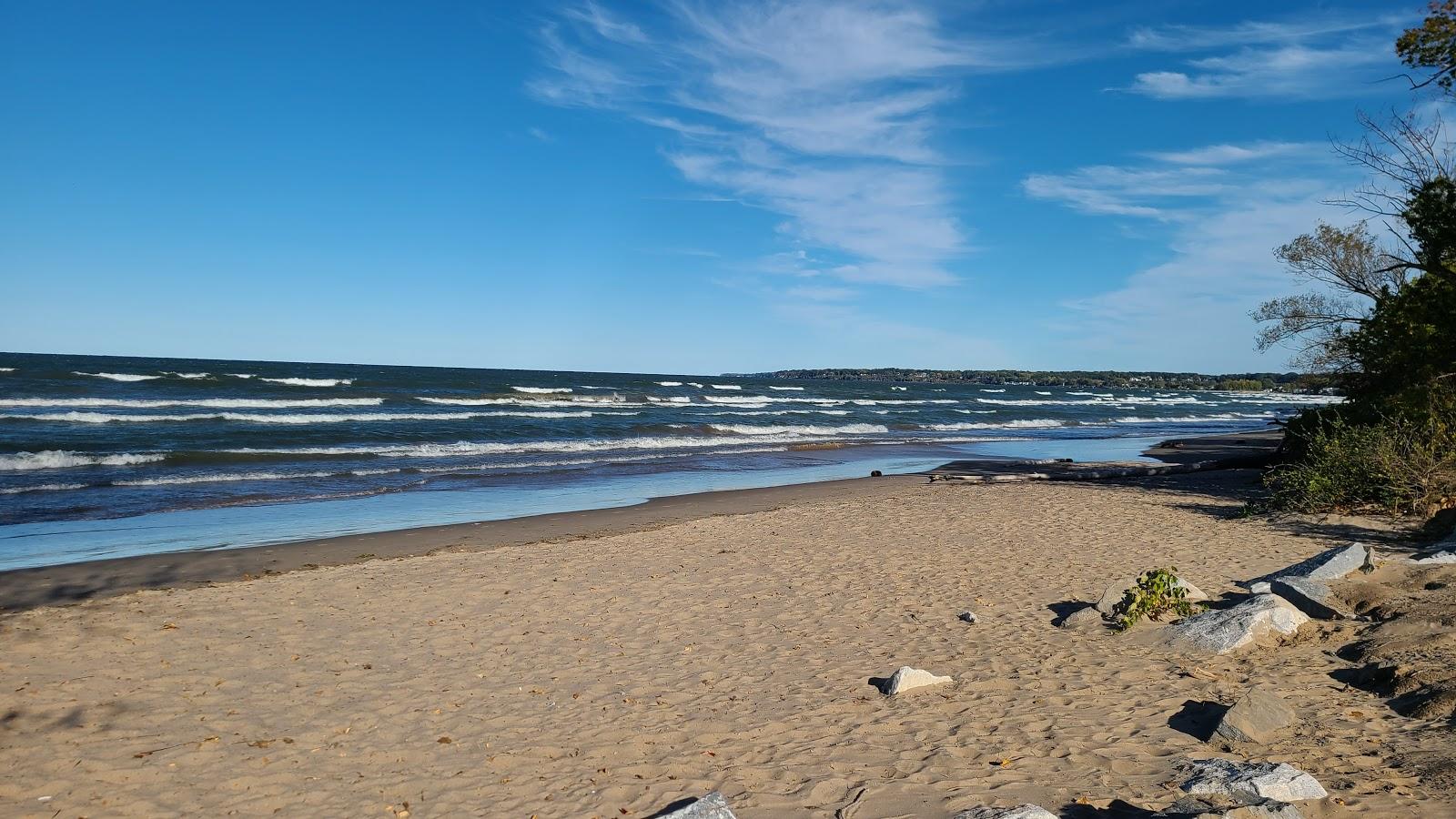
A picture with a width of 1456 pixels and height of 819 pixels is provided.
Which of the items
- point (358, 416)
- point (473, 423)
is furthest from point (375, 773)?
point (358, 416)

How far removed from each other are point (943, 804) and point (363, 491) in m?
15.7

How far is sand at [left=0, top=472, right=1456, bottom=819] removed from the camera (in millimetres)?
4441

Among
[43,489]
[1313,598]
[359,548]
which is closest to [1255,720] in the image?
[1313,598]

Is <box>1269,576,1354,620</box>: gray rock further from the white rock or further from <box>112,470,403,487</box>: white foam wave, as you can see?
<box>112,470,403,487</box>: white foam wave

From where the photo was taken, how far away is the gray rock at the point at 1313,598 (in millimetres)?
6637

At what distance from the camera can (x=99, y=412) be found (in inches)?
1158

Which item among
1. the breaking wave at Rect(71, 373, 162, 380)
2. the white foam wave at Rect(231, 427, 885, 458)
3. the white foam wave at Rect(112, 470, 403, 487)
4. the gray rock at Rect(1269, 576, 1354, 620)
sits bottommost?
the white foam wave at Rect(112, 470, 403, 487)

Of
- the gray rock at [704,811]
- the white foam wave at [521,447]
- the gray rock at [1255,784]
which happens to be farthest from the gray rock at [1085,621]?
the white foam wave at [521,447]

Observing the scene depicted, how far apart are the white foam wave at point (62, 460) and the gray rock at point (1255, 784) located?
2254cm

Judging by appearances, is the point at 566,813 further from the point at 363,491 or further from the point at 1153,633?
the point at 363,491

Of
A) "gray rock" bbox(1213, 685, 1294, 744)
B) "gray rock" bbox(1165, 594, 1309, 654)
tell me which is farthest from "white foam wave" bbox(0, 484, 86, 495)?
"gray rock" bbox(1213, 685, 1294, 744)

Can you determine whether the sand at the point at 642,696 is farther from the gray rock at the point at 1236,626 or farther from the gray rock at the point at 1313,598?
the gray rock at the point at 1313,598

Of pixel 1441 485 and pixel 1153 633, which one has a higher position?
pixel 1441 485

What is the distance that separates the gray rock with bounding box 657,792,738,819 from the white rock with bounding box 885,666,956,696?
2.12 m
